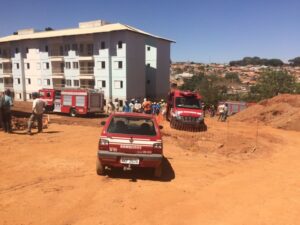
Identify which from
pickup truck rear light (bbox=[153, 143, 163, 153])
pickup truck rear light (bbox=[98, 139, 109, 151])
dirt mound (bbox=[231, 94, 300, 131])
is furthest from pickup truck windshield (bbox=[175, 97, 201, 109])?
pickup truck rear light (bbox=[98, 139, 109, 151])

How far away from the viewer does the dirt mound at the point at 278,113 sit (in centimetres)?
1975

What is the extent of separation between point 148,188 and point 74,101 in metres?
22.1

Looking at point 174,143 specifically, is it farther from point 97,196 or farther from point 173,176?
point 97,196

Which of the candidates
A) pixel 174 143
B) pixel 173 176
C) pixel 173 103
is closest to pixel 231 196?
pixel 173 176

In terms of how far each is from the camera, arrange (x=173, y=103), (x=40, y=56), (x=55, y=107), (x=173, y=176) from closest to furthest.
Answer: (x=173, y=176), (x=173, y=103), (x=55, y=107), (x=40, y=56)

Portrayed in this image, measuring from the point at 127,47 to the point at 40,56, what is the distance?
18230mm

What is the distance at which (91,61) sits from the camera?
45562mm

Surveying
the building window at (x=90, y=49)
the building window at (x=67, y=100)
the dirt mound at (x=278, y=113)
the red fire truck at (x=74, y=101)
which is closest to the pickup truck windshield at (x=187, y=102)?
the dirt mound at (x=278, y=113)

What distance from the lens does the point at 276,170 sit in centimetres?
941

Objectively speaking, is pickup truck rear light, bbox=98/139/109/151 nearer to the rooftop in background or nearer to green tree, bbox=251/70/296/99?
the rooftop in background

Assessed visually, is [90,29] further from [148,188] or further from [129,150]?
[148,188]

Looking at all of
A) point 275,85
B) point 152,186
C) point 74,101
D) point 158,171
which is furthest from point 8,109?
point 275,85

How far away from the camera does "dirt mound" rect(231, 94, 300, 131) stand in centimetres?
1975

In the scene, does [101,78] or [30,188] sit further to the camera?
[101,78]
